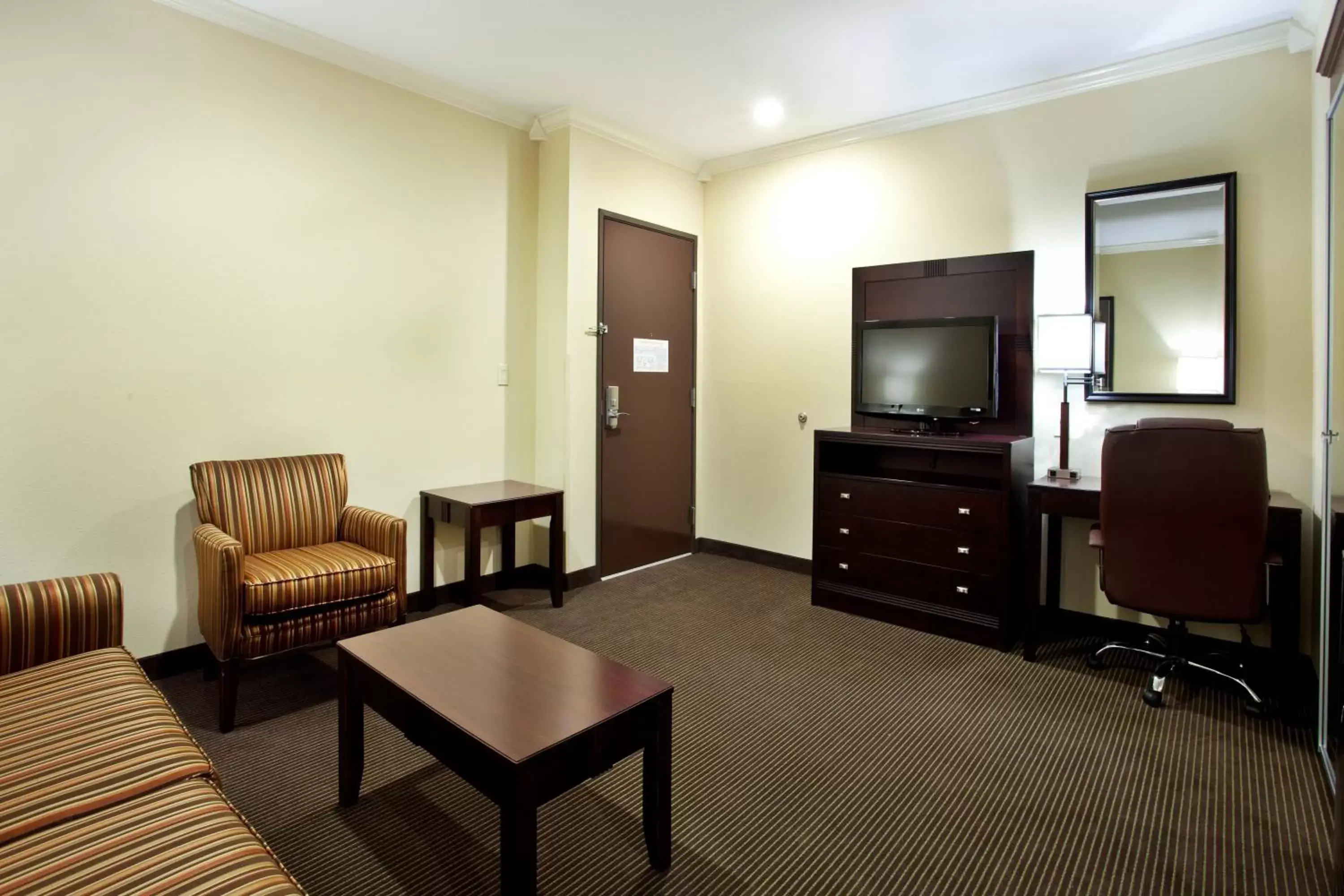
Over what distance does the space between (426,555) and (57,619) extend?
174 cm

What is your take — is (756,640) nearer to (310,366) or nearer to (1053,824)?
(1053,824)

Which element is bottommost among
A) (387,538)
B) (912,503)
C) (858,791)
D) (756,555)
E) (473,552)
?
(858,791)

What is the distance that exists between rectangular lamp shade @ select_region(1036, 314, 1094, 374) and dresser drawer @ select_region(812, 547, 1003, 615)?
104cm

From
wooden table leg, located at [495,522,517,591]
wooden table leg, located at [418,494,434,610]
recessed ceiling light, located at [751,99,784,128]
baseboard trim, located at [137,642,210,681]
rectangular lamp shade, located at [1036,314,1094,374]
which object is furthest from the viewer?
wooden table leg, located at [495,522,517,591]

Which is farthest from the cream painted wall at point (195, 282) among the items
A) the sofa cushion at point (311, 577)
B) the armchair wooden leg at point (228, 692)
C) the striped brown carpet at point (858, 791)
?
the striped brown carpet at point (858, 791)

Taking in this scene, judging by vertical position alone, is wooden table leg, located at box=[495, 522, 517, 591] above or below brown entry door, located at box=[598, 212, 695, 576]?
below

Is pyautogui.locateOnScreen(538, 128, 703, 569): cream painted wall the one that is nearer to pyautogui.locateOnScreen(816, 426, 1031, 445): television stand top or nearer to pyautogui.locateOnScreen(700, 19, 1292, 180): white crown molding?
pyautogui.locateOnScreen(700, 19, 1292, 180): white crown molding

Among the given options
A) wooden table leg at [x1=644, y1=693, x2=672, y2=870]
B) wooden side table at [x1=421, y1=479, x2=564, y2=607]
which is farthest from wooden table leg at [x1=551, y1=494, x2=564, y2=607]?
wooden table leg at [x1=644, y1=693, x2=672, y2=870]

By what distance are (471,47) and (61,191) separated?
172 cm

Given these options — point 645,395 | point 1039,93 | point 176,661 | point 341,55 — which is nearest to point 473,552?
point 176,661

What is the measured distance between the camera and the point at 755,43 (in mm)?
3082

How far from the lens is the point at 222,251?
9.46 ft

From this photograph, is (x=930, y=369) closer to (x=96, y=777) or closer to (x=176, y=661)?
(x=96, y=777)

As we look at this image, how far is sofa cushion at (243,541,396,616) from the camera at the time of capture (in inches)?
94.8
